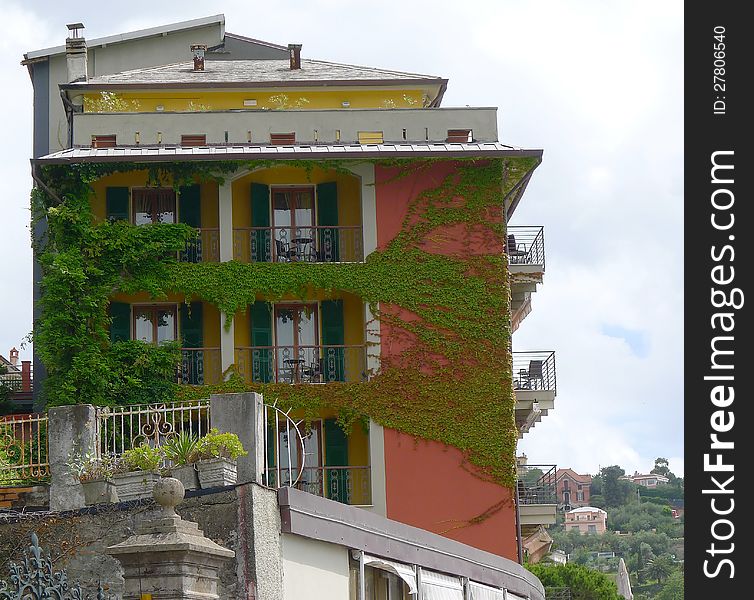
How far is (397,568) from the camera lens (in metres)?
19.8

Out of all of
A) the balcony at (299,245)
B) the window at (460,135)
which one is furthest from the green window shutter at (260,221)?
the window at (460,135)

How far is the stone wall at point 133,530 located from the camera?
1565cm

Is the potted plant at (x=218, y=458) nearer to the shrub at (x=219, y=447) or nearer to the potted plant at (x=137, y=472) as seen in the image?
the shrub at (x=219, y=447)

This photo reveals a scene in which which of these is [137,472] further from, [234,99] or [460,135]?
[234,99]

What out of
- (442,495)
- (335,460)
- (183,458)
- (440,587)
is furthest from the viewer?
(335,460)

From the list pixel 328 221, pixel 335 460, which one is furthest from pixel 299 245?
pixel 335 460

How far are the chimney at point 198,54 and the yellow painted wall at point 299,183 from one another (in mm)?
5679

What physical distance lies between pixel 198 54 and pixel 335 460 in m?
12.7

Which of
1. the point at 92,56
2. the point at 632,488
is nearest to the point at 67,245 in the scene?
the point at 92,56

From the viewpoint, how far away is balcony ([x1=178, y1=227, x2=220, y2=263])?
113ft

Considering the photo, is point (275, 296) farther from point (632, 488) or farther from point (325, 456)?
point (632, 488)

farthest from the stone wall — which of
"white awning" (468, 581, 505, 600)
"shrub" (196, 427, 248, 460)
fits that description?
"white awning" (468, 581, 505, 600)

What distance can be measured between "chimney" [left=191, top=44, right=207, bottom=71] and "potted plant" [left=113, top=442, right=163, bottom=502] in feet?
78.5
